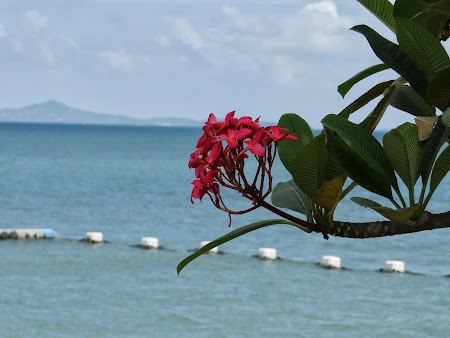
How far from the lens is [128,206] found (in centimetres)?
4284

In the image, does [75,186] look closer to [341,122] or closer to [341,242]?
[341,242]

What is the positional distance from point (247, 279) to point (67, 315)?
511cm

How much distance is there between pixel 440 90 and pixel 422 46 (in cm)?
11

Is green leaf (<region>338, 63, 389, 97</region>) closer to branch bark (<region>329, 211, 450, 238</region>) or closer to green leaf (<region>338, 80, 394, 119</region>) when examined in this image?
green leaf (<region>338, 80, 394, 119</region>)

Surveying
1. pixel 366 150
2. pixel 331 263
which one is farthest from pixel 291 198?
pixel 331 263

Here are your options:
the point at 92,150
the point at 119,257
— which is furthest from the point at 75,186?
the point at 92,150

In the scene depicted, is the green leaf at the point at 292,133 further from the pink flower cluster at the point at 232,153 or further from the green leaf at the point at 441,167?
the green leaf at the point at 441,167

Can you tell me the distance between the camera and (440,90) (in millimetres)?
2039

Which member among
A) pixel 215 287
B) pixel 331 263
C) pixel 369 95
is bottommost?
pixel 215 287

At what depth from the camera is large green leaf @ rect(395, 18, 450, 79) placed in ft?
6.54

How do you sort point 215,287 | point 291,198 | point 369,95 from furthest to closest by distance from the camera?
point 215,287 < point 369,95 < point 291,198

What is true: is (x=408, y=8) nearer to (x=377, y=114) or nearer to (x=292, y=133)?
(x=377, y=114)

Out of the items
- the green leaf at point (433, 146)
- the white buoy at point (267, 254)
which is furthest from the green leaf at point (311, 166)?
the white buoy at point (267, 254)

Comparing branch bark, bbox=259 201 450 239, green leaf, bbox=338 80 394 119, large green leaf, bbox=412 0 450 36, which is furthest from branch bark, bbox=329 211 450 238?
large green leaf, bbox=412 0 450 36
